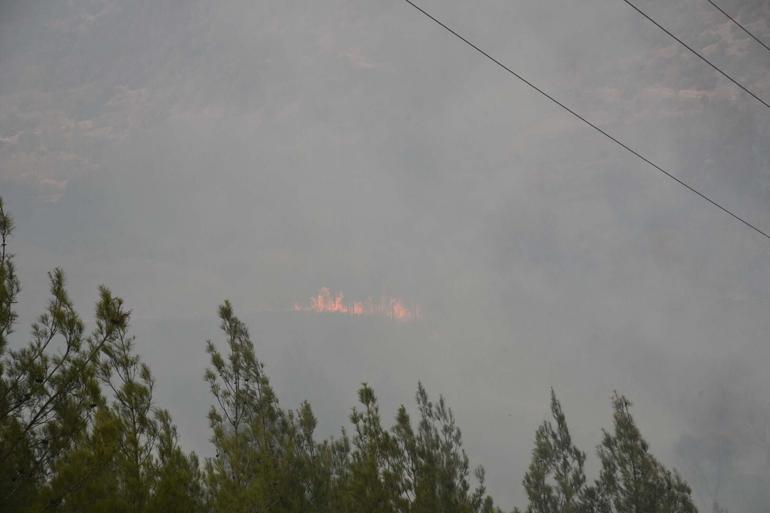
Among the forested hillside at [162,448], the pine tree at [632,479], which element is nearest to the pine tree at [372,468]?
the forested hillside at [162,448]

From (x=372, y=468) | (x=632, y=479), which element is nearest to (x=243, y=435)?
(x=372, y=468)

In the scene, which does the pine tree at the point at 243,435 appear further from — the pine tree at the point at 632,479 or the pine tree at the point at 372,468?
the pine tree at the point at 632,479

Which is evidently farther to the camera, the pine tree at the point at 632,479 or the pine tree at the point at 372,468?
the pine tree at the point at 632,479

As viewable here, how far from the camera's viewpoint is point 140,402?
20.7ft

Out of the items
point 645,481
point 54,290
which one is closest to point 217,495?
point 54,290

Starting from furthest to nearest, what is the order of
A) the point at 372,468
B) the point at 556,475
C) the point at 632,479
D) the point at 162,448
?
the point at 556,475 < the point at 632,479 < the point at 372,468 < the point at 162,448

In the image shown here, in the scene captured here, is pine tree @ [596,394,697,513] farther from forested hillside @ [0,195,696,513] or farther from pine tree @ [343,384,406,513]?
pine tree @ [343,384,406,513]

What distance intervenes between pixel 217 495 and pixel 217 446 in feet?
4.79

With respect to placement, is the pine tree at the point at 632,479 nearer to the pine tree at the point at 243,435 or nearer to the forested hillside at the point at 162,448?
the forested hillside at the point at 162,448

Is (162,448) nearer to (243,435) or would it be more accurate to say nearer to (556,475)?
(243,435)

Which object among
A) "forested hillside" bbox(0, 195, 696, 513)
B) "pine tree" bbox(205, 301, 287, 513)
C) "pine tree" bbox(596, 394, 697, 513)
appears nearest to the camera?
"forested hillside" bbox(0, 195, 696, 513)

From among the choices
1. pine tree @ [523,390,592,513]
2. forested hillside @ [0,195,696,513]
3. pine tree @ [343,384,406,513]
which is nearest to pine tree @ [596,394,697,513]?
pine tree @ [523,390,592,513]

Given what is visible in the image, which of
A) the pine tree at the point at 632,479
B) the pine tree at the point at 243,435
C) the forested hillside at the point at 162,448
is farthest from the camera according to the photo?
the pine tree at the point at 632,479

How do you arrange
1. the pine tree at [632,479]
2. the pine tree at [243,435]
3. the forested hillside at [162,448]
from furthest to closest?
the pine tree at [632,479] → the pine tree at [243,435] → the forested hillside at [162,448]
